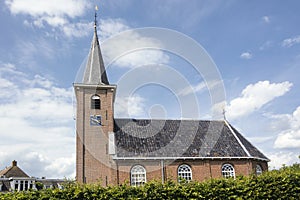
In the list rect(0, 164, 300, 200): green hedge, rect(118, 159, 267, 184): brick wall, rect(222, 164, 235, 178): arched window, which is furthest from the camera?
rect(222, 164, 235, 178): arched window

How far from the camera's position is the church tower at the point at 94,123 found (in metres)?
25.3

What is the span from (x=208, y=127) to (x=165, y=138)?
545 centimetres

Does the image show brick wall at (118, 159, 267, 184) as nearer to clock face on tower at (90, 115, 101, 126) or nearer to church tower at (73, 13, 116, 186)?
church tower at (73, 13, 116, 186)

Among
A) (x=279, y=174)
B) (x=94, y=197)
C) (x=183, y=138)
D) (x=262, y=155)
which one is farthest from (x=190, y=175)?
(x=94, y=197)

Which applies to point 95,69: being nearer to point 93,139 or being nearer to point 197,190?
point 93,139

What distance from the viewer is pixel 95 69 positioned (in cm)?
2905

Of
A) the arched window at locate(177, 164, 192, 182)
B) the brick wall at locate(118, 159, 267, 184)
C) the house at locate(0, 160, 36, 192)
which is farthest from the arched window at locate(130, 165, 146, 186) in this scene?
the house at locate(0, 160, 36, 192)

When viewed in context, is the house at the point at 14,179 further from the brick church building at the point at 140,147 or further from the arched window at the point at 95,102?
the arched window at the point at 95,102

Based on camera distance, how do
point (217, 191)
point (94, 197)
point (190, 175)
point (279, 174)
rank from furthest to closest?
point (190, 175) < point (279, 174) < point (217, 191) < point (94, 197)

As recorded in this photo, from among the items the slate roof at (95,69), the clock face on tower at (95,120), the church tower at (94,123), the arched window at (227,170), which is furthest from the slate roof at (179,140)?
the slate roof at (95,69)

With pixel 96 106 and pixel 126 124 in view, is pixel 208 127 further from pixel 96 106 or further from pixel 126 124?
pixel 96 106

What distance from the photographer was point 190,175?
26.7 meters

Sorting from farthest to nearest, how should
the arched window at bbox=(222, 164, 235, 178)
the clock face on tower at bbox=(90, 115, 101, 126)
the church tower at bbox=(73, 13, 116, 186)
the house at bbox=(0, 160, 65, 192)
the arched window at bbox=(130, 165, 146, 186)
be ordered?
the house at bbox=(0, 160, 65, 192)
the arched window at bbox=(222, 164, 235, 178)
the clock face on tower at bbox=(90, 115, 101, 126)
the arched window at bbox=(130, 165, 146, 186)
the church tower at bbox=(73, 13, 116, 186)

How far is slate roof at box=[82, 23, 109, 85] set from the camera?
93.5ft
